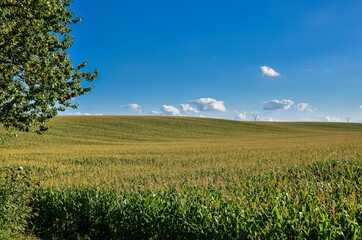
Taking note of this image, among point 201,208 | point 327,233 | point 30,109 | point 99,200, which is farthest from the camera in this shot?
point 30,109

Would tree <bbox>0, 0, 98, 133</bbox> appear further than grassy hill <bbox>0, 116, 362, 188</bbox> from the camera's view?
No

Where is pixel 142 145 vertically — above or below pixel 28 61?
below

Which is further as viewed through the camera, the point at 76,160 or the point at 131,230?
the point at 76,160

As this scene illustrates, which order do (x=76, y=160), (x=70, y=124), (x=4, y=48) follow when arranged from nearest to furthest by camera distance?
(x=4, y=48)
(x=76, y=160)
(x=70, y=124)

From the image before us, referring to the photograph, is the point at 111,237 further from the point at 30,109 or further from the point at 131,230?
the point at 30,109

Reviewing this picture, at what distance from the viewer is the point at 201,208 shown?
21.1 ft

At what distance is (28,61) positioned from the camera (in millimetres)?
10438

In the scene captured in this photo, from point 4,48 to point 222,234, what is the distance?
10684mm

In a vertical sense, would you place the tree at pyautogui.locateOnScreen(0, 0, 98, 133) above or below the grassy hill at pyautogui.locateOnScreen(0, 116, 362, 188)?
above

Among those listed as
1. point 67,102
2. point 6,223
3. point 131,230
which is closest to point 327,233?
point 131,230

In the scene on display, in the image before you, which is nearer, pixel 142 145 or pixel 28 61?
pixel 28 61

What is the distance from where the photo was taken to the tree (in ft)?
32.8

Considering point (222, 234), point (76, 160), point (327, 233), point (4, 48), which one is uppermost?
point (4, 48)

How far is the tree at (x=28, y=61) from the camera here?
998 centimetres
